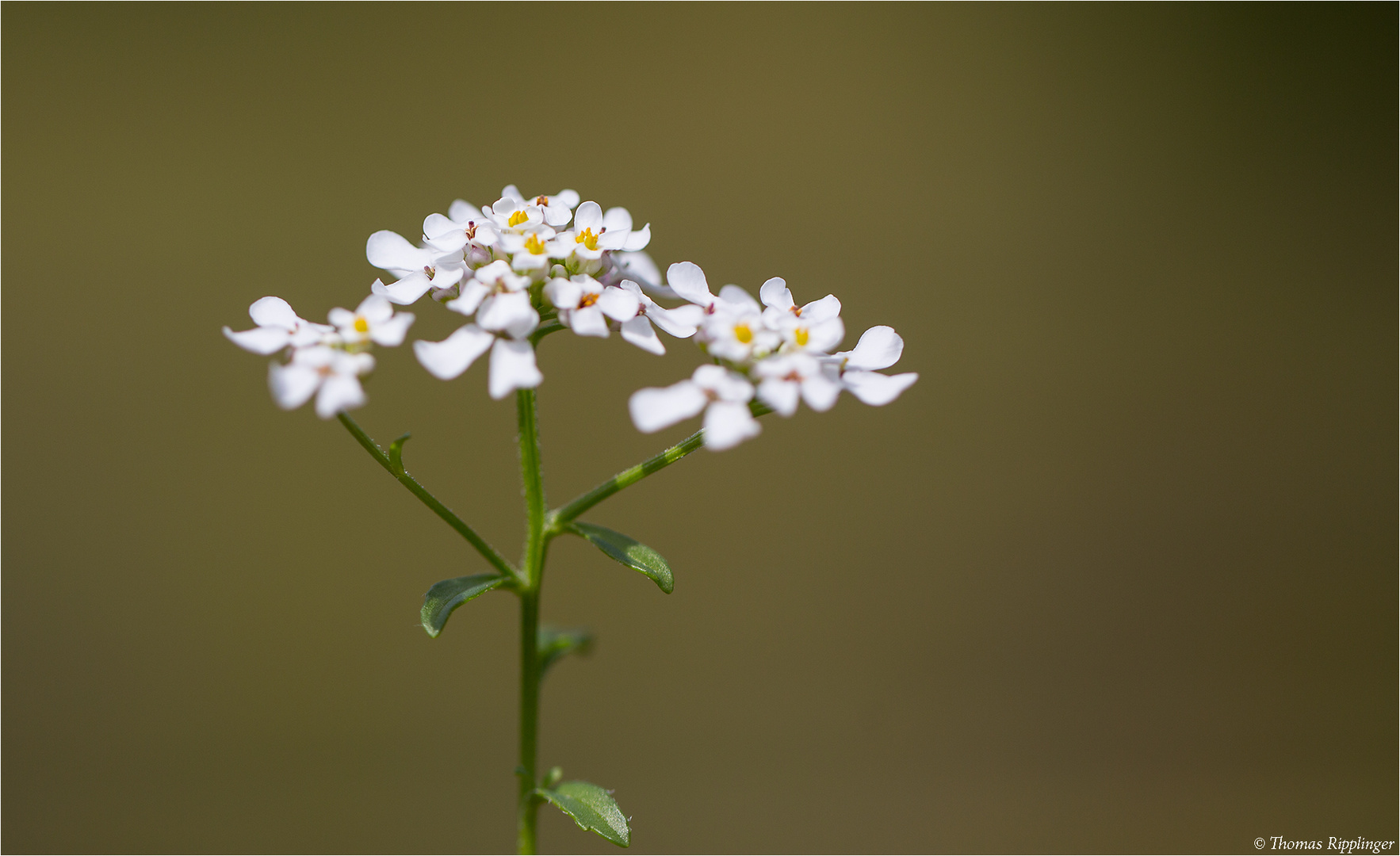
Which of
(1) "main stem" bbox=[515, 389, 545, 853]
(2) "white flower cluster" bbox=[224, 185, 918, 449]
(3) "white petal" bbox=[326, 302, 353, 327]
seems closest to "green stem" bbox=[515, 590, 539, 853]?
(1) "main stem" bbox=[515, 389, 545, 853]

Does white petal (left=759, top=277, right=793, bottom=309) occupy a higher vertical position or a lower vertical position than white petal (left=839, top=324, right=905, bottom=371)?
higher

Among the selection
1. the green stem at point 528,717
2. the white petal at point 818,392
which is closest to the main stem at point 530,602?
the green stem at point 528,717

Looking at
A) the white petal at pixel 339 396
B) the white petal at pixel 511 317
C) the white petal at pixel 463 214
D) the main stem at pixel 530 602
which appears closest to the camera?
the white petal at pixel 339 396

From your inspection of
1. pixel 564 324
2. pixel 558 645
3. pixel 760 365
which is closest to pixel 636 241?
pixel 564 324

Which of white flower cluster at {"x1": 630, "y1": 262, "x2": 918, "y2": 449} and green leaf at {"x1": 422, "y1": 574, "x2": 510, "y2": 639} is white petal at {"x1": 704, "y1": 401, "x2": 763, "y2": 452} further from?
green leaf at {"x1": 422, "y1": 574, "x2": 510, "y2": 639}

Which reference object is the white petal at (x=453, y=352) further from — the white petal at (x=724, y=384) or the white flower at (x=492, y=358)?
the white petal at (x=724, y=384)

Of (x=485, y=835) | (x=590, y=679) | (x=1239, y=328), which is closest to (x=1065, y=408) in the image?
(x=1239, y=328)

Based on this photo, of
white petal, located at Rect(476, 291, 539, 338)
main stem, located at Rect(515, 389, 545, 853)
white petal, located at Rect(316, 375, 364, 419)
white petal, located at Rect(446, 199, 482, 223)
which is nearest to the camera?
white petal, located at Rect(316, 375, 364, 419)
